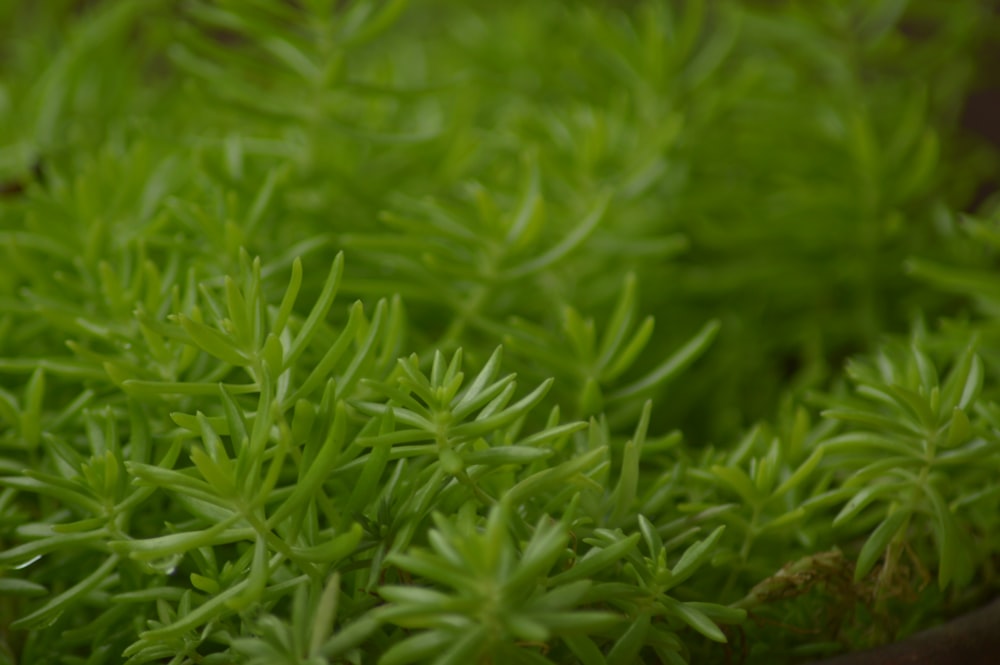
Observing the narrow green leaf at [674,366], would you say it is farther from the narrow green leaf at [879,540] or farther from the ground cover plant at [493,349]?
the narrow green leaf at [879,540]

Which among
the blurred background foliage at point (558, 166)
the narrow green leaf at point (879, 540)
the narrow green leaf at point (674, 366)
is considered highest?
the blurred background foliage at point (558, 166)

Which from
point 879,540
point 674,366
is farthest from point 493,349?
point 879,540

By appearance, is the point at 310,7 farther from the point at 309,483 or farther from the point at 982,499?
the point at 982,499

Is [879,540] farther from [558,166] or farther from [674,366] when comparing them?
[558,166]

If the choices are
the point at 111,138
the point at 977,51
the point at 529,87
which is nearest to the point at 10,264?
the point at 111,138

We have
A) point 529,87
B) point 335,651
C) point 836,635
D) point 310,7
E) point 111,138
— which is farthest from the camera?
point 529,87

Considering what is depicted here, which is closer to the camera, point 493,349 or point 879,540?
point 879,540

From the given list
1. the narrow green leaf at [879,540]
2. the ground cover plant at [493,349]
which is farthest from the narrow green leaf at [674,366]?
the narrow green leaf at [879,540]

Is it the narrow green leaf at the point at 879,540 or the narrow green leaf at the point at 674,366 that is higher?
the narrow green leaf at the point at 674,366

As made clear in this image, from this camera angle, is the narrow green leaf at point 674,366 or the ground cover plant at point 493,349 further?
the narrow green leaf at point 674,366
